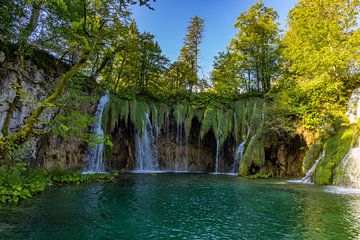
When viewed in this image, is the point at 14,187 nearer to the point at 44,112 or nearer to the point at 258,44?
the point at 44,112

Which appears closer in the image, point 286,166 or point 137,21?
point 286,166

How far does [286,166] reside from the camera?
17422mm

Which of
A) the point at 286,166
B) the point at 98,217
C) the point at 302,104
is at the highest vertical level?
the point at 302,104

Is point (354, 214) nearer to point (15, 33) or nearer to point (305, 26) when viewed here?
point (15, 33)

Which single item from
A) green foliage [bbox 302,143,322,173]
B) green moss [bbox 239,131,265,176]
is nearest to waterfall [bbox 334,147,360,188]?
green foliage [bbox 302,143,322,173]

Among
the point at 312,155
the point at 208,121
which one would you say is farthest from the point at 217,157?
the point at 312,155

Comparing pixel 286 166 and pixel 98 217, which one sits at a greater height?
pixel 286 166

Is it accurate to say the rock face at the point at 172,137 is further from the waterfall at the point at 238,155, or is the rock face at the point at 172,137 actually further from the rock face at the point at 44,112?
the waterfall at the point at 238,155

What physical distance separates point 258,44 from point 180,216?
67.3 ft

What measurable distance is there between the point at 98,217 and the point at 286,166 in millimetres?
14235

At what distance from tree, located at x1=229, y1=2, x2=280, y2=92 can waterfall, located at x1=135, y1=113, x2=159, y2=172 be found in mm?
10413

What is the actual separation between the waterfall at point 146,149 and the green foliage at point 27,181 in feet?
22.8

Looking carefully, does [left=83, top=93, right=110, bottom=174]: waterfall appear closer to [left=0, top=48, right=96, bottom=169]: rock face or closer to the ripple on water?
[left=0, top=48, right=96, bottom=169]: rock face

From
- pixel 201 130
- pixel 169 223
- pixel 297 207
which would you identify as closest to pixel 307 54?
pixel 201 130
